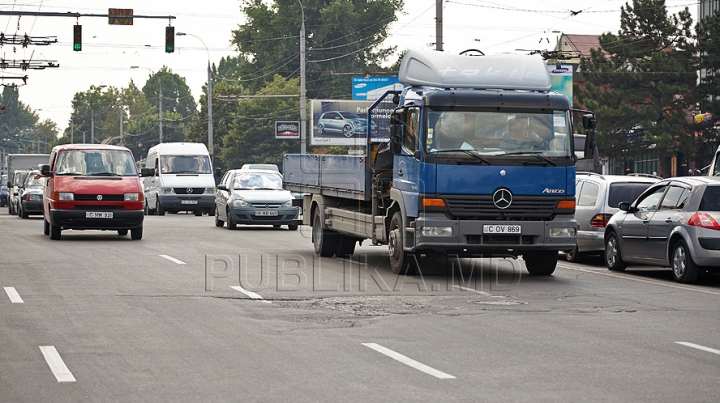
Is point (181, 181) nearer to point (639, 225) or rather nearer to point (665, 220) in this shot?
point (639, 225)

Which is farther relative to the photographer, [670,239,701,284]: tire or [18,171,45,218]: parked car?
[18,171,45,218]: parked car

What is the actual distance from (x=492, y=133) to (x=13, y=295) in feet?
21.3

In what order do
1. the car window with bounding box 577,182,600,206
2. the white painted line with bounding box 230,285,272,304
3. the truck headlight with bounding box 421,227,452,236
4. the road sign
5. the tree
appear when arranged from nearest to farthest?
the white painted line with bounding box 230,285,272,304, the truck headlight with bounding box 421,227,452,236, the car window with bounding box 577,182,600,206, the road sign, the tree

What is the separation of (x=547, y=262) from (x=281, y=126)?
2514 inches

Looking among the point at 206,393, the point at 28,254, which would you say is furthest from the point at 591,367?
the point at 28,254

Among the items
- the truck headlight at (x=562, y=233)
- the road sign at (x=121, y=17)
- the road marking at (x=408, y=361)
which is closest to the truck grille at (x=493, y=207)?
the truck headlight at (x=562, y=233)

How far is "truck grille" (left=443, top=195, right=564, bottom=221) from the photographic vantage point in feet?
52.5

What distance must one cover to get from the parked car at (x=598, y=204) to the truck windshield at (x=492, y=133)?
417 cm

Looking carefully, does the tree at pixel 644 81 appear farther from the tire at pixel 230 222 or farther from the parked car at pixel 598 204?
the parked car at pixel 598 204

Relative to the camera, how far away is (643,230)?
57.9 feet

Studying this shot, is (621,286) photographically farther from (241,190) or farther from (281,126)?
(281,126)

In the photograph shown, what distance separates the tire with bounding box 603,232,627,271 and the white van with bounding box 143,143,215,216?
27344 millimetres

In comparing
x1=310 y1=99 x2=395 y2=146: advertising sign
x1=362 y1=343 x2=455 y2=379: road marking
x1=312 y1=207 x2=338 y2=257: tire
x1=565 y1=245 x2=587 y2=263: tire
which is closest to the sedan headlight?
x1=312 y1=207 x2=338 y2=257: tire

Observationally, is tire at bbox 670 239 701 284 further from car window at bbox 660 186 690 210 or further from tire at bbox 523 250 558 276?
tire at bbox 523 250 558 276
